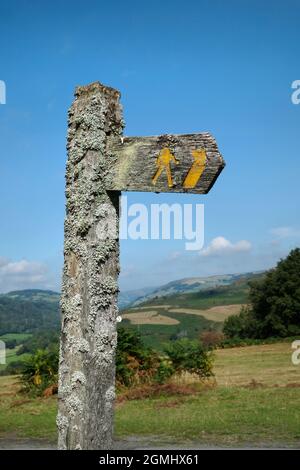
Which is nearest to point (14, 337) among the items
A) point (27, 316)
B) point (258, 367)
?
point (27, 316)

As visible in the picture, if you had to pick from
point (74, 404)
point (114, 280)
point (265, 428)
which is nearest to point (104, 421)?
point (74, 404)

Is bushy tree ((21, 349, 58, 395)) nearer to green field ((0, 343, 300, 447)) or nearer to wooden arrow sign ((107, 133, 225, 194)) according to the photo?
green field ((0, 343, 300, 447))

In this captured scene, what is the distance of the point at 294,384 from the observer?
24266mm

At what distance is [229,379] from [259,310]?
1339 inches

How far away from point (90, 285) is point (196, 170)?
3.93 ft

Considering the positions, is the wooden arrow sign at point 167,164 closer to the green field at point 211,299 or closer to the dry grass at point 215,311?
the dry grass at point 215,311

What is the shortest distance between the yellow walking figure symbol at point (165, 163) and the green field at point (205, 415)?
32.0ft

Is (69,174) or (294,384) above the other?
(69,174)

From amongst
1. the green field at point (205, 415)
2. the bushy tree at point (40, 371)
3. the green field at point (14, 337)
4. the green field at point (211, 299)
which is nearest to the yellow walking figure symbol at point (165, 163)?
the green field at point (205, 415)

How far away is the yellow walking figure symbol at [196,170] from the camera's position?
404 cm

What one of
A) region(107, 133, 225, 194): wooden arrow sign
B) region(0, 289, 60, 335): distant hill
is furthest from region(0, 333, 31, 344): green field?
→ region(107, 133, 225, 194): wooden arrow sign

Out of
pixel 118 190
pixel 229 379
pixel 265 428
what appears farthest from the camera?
pixel 229 379
